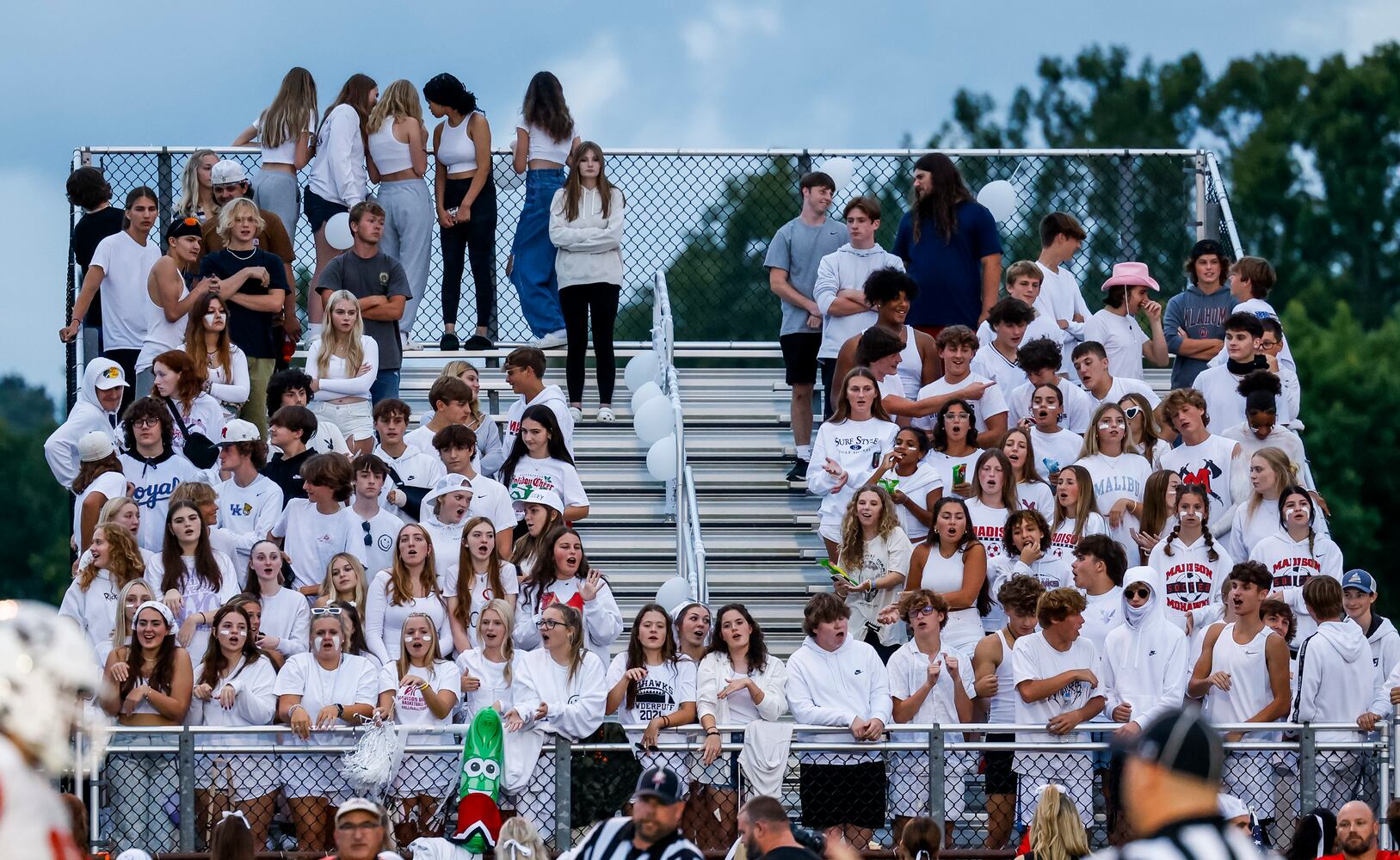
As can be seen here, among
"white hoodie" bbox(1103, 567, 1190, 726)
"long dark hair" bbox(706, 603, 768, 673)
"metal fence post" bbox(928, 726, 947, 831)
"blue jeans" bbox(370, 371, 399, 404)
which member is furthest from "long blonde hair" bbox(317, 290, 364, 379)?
"white hoodie" bbox(1103, 567, 1190, 726)

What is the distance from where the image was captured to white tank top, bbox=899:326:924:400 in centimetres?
1283

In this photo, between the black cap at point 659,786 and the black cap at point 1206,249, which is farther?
the black cap at point 1206,249

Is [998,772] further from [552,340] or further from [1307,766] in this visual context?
[552,340]

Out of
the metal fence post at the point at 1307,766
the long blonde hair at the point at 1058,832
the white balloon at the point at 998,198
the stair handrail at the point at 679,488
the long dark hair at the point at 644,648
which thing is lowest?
the long blonde hair at the point at 1058,832

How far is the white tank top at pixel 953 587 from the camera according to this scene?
427 inches

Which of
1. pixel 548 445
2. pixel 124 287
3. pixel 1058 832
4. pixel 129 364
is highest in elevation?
pixel 124 287

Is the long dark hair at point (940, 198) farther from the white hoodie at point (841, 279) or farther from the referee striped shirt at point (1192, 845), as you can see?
the referee striped shirt at point (1192, 845)

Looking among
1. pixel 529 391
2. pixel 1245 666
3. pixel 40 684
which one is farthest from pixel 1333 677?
pixel 40 684

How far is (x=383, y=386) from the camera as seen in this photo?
13.3m

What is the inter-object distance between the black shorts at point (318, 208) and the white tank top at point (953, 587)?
517 cm

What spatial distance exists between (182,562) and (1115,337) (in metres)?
6.20

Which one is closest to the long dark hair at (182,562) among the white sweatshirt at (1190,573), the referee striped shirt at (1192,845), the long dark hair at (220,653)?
the long dark hair at (220,653)

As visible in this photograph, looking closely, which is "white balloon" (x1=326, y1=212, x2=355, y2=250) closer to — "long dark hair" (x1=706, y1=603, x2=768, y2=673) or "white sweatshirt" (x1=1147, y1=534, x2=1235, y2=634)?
"long dark hair" (x1=706, y1=603, x2=768, y2=673)

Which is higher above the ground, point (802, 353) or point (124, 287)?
point (124, 287)
